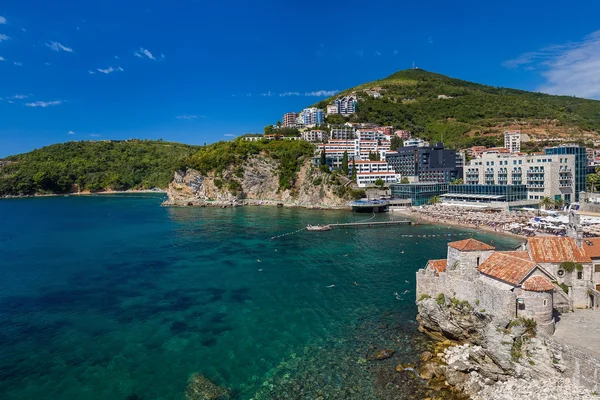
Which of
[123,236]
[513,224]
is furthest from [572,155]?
[123,236]

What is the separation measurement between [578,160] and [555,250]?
6747 cm

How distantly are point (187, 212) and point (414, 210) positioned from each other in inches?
2155

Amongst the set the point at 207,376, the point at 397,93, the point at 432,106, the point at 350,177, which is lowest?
the point at 207,376

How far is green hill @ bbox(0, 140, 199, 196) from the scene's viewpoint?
154125 millimetres

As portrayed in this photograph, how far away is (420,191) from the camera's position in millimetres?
89250

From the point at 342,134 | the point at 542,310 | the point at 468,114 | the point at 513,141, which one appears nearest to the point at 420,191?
the point at 513,141

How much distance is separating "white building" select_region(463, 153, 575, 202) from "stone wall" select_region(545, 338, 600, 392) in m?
68.9

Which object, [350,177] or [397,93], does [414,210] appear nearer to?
[350,177]

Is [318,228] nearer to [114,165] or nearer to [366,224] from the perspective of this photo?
[366,224]

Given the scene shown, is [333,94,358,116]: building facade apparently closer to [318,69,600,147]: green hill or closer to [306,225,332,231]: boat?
[318,69,600,147]: green hill

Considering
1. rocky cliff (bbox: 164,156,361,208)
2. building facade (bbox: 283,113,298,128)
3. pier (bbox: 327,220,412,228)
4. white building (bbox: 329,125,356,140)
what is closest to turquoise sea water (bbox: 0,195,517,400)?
pier (bbox: 327,220,412,228)

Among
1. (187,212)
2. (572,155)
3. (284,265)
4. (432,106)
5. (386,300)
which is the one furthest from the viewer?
(432,106)

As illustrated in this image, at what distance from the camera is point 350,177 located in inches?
3898

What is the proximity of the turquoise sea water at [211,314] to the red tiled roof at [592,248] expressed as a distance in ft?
37.0
